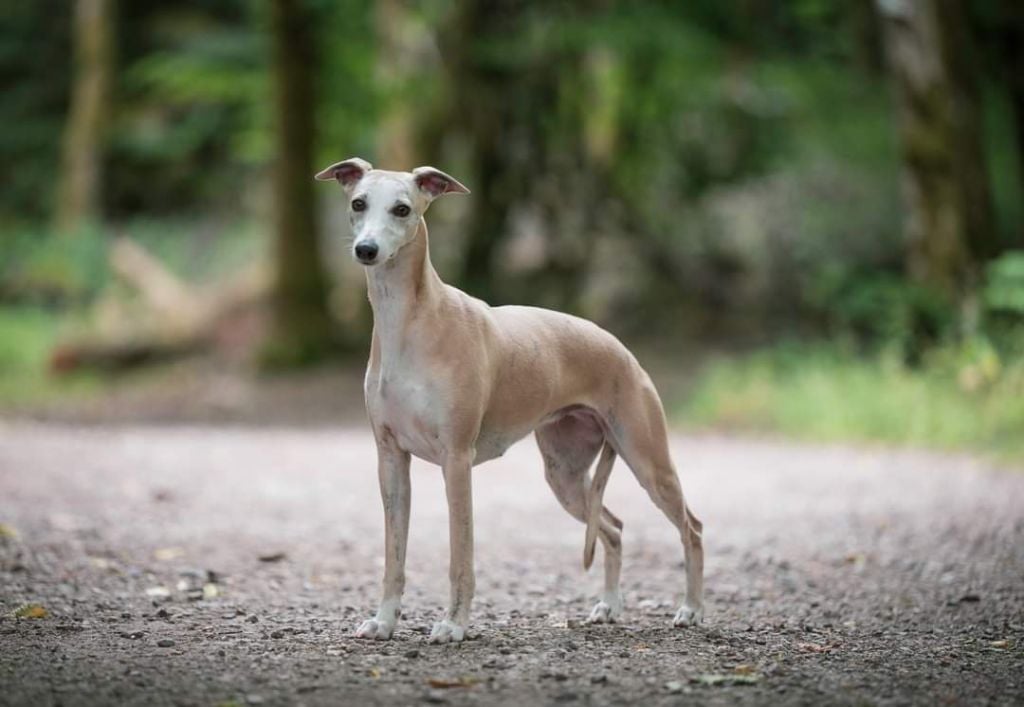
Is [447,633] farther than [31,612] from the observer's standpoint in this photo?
No

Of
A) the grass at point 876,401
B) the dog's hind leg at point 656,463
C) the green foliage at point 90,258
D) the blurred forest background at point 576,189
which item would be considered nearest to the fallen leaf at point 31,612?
the dog's hind leg at point 656,463

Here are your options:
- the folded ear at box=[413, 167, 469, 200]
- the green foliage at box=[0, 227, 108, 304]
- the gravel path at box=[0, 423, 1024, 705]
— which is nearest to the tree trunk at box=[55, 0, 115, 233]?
the green foliage at box=[0, 227, 108, 304]

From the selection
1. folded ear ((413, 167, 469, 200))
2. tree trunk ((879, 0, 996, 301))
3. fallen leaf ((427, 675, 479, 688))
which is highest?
tree trunk ((879, 0, 996, 301))

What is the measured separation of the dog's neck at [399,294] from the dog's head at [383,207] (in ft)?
0.24

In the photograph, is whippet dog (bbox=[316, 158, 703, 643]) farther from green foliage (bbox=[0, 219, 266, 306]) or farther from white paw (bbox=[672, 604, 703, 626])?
green foliage (bbox=[0, 219, 266, 306])

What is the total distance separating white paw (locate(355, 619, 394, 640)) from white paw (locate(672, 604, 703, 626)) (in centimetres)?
131

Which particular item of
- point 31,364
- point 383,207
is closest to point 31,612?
point 383,207

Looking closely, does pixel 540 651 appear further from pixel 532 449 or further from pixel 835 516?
pixel 532 449

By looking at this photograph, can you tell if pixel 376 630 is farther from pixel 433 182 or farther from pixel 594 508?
pixel 433 182

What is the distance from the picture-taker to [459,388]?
4.83 m

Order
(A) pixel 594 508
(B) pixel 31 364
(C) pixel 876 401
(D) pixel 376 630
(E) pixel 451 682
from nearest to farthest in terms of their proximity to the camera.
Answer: (E) pixel 451 682, (D) pixel 376 630, (A) pixel 594 508, (C) pixel 876 401, (B) pixel 31 364

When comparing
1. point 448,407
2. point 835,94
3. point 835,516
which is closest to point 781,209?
point 835,94

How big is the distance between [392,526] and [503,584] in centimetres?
149

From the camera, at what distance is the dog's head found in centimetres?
461
